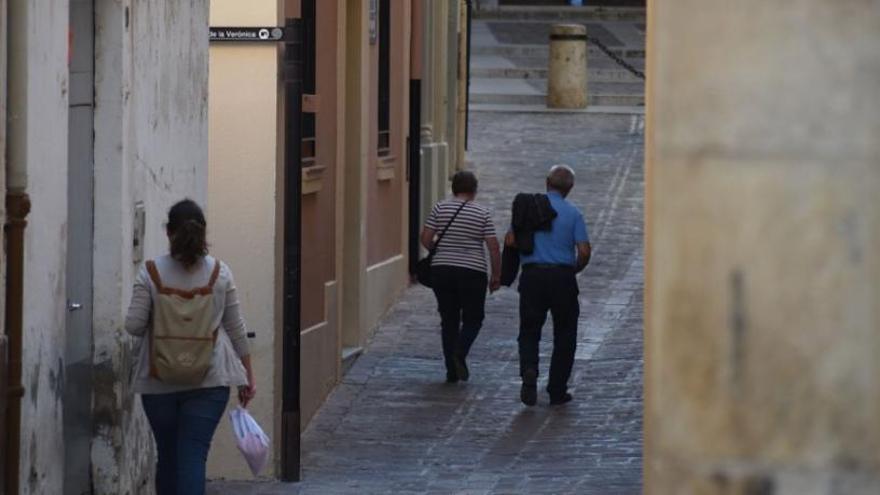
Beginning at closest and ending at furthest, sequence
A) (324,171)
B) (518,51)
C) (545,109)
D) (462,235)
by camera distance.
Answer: (324,171), (462,235), (545,109), (518,51)

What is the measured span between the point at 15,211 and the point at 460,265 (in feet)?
24.4

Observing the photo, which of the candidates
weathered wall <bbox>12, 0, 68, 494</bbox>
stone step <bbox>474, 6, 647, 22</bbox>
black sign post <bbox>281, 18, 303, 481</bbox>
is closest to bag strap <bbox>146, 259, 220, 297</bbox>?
weathered wall <bbox>12, 0, 68, 494</bbox>

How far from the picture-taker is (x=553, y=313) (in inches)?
533

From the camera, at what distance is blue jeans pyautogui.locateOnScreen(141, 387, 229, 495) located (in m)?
7.86

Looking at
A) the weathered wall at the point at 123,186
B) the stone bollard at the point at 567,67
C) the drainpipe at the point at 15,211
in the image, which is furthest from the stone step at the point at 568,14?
the drainpipe at the point at 15,211

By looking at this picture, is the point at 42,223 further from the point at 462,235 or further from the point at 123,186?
the point at 462,235

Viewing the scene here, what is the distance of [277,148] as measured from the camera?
11195 millimetres

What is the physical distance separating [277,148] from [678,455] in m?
7.92

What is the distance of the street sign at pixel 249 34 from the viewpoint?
1081cm

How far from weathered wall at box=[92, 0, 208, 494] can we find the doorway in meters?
0.04

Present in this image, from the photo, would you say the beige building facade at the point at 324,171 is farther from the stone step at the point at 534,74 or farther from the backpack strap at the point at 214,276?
the stone step at the point at 534,74

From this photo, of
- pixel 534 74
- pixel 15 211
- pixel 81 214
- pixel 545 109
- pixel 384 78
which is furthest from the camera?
pixel 534 74

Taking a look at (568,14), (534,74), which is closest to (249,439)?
(534,74)

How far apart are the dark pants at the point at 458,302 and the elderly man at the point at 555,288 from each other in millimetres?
771
